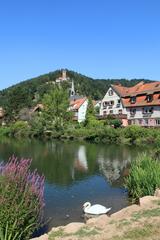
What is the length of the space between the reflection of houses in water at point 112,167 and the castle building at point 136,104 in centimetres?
3351

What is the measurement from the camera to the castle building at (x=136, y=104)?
68625 millimetres

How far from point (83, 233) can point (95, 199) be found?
9472mm

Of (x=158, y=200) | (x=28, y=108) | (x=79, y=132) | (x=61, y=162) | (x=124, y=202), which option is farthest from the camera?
(x=28, y=108)

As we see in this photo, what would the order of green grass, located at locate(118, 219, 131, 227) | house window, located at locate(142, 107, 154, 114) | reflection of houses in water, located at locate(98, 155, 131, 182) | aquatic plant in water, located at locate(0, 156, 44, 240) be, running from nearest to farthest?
aquatic plant in water, located at locate(0, 156, 44, 240), green grass, located at locate(118, 219, 131, 227), reflection of houses in water, located at locate(98, 155, 131, 182), house window, located at locate(142, 107, 154, 114)

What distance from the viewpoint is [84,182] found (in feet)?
79.8

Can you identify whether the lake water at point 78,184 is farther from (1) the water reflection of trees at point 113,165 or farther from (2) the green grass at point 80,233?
(2) the green grass at point 80,233

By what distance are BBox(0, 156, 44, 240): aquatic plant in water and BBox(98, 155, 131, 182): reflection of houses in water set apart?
14342 mm

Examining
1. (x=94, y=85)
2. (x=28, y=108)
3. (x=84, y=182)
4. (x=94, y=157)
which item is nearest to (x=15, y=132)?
(x=28, y=108)

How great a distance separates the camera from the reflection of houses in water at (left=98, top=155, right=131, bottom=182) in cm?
2643

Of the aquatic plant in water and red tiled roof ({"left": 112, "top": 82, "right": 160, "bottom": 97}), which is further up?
red tiled roof ({"left": 112, "top": 82, "right": 160, "bottom": 97})

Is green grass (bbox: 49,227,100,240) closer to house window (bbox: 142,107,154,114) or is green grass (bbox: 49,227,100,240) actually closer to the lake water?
the lake water

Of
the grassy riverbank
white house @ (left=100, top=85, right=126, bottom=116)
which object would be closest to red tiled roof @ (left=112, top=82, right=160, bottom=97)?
white house @ (left=100, top=85, right=126, bottom=116)

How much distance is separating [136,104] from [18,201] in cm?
6384

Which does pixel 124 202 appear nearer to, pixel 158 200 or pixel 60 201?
pixel 60 201
